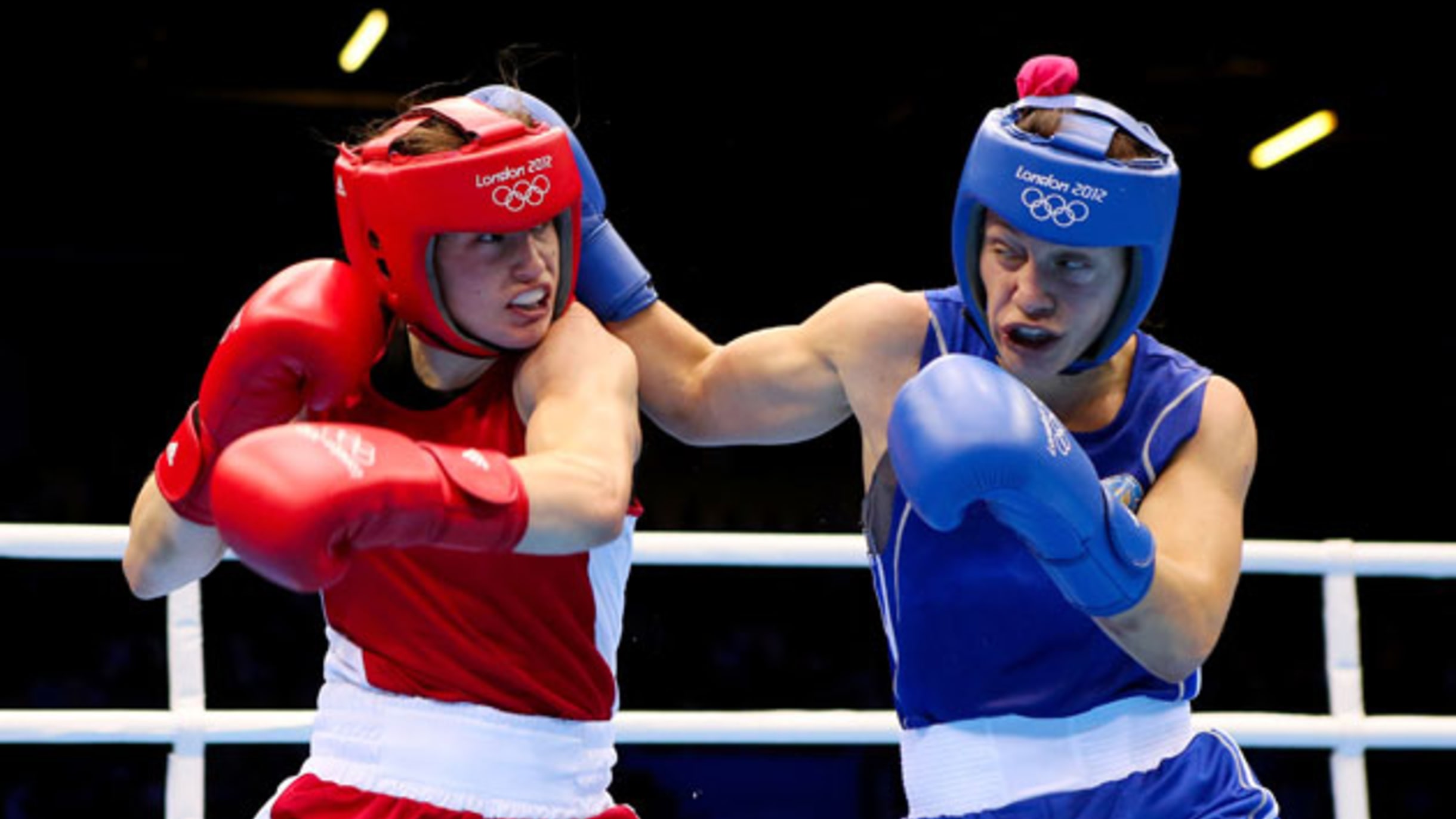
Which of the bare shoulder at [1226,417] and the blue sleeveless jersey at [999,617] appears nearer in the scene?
the blue sleeveless jersey at [999,617]

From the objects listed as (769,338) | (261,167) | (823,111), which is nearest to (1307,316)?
(823,111)

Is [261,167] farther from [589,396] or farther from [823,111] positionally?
[589,396]

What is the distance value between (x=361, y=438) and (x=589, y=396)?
15.1 inches

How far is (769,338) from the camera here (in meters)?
2.29

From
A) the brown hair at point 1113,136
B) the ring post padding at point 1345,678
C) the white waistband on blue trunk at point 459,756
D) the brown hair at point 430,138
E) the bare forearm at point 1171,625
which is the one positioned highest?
the brown hair at point 430,138

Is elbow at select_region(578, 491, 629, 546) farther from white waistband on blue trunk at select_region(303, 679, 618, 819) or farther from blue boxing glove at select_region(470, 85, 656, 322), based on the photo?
blue boxing glove at select_region(470, 85, 656, 322)

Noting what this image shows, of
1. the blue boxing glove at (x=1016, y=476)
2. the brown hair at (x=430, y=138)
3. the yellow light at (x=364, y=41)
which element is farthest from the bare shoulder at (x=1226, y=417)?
the yellow light at (x=364, y=41)

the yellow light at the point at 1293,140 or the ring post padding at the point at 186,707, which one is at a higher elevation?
the ring post padding at the point at 186,707

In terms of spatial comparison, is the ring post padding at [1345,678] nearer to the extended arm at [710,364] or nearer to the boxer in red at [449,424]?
the extended arm at [710,364]

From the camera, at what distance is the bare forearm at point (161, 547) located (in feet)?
6.64

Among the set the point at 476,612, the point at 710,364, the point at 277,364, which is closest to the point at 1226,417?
the point at 710,364

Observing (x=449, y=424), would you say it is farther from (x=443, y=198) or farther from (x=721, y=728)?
(x=721, y=728)

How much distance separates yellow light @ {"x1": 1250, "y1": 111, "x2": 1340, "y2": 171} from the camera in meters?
6.78

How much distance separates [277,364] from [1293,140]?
19.0ft
